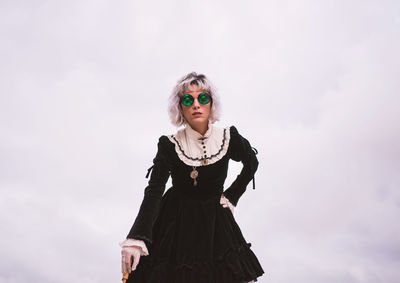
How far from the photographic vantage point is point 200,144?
10.4 feet

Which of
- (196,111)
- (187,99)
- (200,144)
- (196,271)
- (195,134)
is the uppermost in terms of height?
(187,99)

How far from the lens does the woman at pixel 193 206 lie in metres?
2.62

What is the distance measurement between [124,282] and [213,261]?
642 mm

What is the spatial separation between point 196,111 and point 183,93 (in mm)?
235

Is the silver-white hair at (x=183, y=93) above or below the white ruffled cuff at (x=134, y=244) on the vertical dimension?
above

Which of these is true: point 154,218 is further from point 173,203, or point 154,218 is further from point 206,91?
point 206,91

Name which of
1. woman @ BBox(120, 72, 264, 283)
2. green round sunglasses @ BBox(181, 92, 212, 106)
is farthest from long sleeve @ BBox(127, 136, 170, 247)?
green round sunglasses @ BBox(181, 92, 212, 106)

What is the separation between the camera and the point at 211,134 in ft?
10.7

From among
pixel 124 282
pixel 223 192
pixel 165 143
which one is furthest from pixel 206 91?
pixel 124 282

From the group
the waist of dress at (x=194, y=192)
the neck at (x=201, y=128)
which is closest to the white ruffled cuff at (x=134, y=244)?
the waist of dress at (x=194, y=192)

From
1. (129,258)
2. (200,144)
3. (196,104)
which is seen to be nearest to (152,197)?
(129,258)

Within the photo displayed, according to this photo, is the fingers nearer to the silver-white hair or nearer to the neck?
the neck

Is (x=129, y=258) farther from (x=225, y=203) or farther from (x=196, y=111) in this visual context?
(x=196, y=111)

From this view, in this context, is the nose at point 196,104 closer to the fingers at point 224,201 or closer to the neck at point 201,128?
the neck at point 201,128
